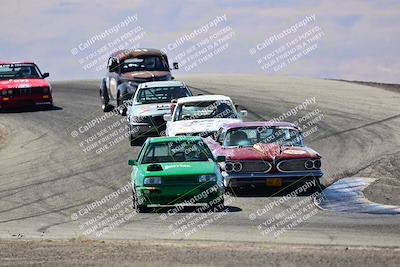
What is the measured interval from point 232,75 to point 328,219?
32369mm

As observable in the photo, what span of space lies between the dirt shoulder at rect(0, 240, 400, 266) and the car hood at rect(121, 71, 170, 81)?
16.6 m

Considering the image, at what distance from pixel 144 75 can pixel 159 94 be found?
401cm

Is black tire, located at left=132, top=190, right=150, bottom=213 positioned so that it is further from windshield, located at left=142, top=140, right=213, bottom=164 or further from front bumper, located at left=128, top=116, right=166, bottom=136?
front bumper, located at left=128, top=116, right=166, bottom=136

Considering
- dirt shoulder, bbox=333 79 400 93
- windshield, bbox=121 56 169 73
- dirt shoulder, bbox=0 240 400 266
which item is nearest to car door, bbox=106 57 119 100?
windshield, bbox=121 56 169 73

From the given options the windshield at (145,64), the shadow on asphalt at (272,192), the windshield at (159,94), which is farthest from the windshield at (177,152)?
the windshield at (145,64)

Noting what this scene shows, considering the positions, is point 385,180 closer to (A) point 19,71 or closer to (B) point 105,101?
(B) point 105,101

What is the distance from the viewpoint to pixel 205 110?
21344 mm

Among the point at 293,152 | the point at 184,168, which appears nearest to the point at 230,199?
the point at 184,168

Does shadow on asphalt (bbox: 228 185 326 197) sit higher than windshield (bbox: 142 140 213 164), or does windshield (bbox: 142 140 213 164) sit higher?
windshield (bbox: 142 140 213 164)

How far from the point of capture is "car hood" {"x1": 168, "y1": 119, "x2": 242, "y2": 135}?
20141mm

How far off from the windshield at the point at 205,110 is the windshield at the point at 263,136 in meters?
3.13

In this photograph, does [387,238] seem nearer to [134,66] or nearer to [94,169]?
[94,169]

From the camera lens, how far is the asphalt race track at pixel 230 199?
12.9 m

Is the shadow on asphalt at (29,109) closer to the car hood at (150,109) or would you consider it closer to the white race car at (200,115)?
the car hood at (150,109)
